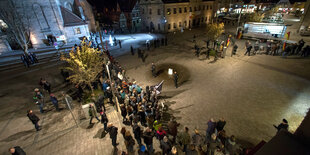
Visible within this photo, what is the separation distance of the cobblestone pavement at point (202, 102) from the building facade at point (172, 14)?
22659mm

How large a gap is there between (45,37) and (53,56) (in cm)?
806

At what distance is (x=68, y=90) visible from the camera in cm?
1362

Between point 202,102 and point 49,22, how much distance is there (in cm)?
3222

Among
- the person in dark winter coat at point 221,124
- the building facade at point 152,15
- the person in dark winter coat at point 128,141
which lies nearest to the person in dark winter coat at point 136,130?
the person in dark winter coat at point 128,141

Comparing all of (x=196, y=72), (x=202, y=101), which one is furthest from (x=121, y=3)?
(x=202, y=101)

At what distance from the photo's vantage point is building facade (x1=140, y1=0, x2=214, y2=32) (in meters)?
36.0

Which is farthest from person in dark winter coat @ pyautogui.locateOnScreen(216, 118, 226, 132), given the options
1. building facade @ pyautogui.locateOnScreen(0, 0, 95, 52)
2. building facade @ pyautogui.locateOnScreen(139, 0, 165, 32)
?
building facade @ pyautogui.locateOnScreen(139, 0, 165, 32)

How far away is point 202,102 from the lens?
11.1m

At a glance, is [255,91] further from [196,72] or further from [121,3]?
[121,3]

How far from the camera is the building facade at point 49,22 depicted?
25014mm

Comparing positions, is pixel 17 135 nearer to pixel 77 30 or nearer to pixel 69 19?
pixel 77 30

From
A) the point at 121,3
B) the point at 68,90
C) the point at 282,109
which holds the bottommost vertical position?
the point at 282,109

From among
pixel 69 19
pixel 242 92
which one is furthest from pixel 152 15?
pixel 242 92

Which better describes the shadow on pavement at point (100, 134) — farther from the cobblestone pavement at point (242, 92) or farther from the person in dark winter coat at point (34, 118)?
the cobblestone pavement at point (242, 92)
